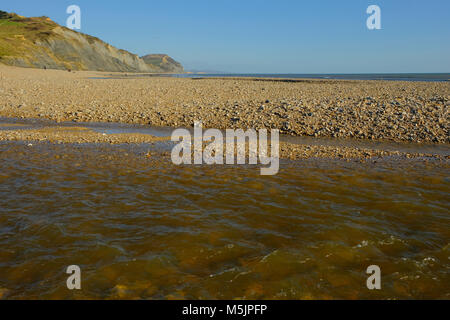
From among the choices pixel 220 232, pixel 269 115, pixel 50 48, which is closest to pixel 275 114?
pixel 269 115

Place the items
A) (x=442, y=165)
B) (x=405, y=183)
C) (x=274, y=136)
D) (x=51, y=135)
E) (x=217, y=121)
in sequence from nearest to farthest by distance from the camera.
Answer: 1. (x=405, y=183)
2. (x=442, y=165)
3. (x=51, y=135)
4. (x=274, y=136)
5. (x=217, y=121)

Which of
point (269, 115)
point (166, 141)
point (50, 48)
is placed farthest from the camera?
point (50, 48)

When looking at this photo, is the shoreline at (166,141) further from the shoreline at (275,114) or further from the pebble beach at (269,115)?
the shoreline at (275,114)

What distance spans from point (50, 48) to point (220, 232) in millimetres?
125866

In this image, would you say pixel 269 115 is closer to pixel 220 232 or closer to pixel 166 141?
pixel 166 141

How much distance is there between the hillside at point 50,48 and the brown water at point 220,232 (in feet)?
295

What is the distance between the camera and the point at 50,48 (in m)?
108

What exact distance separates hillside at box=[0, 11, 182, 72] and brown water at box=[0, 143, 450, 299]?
295 feet

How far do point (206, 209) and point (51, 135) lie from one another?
1139 cm
